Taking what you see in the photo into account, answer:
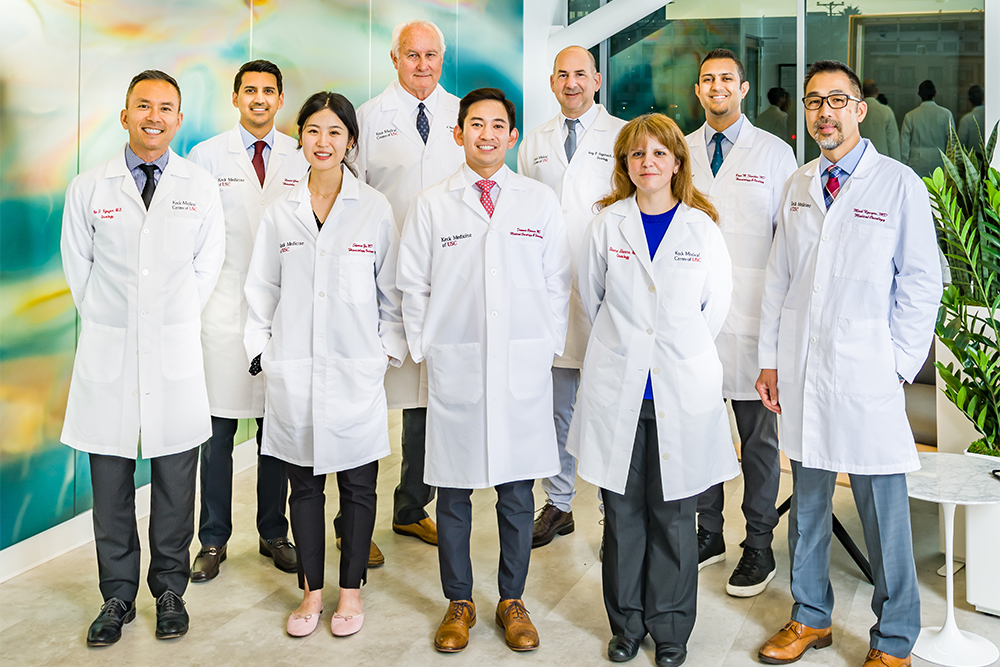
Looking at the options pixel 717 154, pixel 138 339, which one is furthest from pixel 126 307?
pixel 717 154

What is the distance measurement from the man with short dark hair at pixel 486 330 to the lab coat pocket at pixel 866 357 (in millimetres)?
827

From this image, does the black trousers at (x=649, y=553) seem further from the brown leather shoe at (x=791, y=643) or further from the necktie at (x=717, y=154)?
the necktie at (x=717, y=154)

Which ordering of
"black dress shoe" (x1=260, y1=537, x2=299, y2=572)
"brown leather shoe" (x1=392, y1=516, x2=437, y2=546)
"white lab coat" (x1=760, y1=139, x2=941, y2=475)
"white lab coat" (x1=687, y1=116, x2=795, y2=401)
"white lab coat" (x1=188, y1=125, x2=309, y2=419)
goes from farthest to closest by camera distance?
"brown leather shoe" (x1=392, y1=516, x2=437, y2=546) → "black dress shoe" (x1=260, y1=537, x2=299, y2=572) → "white lab coat" (x1=188, y1=125, x2=309, y2=419) → "white lab coat" (x1=687, y1=116, x2=795, y2=401) → "white lab coat" (x1=760, y1=139, x2=941, y2=475)

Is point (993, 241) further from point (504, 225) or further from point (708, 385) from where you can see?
point (504, 225)

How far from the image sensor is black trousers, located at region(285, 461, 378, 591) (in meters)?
2.78

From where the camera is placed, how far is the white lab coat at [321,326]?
8.85 feet

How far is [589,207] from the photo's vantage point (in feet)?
11.1

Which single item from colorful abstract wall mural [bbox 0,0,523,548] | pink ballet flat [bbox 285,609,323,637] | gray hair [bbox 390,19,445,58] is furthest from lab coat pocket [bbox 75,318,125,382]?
gray hair [bbox 390,19,445,58]

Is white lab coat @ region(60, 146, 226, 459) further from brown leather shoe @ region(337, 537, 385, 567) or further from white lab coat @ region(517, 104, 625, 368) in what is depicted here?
white lab coat @ region(517, 104, 625, 368)

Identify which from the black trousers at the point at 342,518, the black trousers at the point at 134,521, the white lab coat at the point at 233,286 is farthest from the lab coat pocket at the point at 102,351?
the black trousers at the point at 342,518

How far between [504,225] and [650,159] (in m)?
0.48

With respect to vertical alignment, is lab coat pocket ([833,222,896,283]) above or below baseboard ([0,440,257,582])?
above

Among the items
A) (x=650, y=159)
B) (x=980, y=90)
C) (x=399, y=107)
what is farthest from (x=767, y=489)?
(x=980, y=90)

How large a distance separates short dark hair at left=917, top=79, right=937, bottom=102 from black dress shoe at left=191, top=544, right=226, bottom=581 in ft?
17.2
